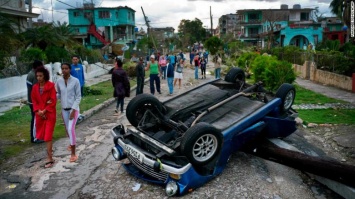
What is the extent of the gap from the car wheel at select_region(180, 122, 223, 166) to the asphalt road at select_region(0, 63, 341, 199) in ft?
1.63

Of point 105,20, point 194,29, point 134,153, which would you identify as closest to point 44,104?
point 134,153

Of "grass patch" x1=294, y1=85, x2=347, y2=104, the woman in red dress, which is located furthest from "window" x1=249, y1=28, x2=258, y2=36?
the woman in red dress

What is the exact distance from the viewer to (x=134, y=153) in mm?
4793

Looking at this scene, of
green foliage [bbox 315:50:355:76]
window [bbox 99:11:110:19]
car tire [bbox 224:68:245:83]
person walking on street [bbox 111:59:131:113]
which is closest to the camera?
car tire [bbox 224:68:245:83]

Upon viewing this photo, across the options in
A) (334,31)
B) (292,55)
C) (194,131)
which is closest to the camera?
(194,131)

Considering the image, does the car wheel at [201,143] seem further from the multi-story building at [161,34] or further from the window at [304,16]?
the window at [304,16]

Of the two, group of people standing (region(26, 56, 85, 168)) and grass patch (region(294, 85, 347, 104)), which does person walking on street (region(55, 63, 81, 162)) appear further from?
grass patch (region(294, 85, 347, 104))

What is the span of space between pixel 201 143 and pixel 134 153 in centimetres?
96

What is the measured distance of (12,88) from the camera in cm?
1344

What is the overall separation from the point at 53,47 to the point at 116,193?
1558 centimetres

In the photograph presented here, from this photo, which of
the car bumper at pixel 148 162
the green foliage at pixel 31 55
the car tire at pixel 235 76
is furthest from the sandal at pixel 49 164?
the green foliage at pixel 31 55

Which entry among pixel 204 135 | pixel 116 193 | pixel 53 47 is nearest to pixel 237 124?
pixel 204 135

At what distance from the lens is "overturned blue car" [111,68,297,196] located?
448cm

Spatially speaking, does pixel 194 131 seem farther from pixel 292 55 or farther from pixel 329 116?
pixel 292 55
